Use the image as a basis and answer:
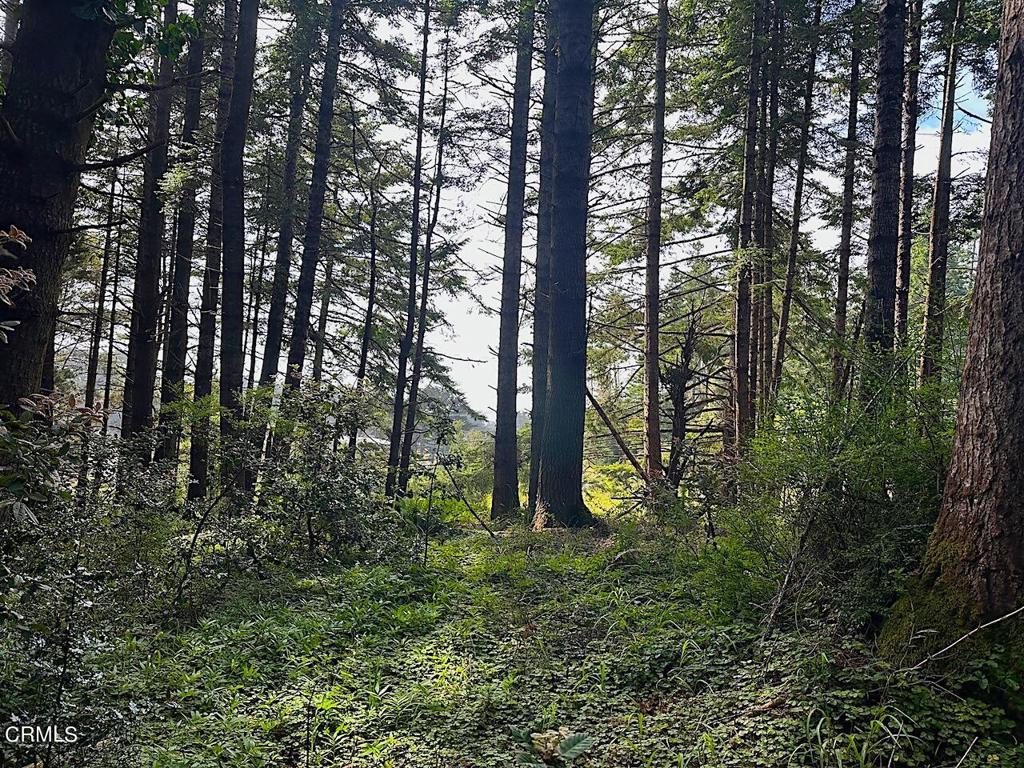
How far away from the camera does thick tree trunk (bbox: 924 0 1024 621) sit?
301 cm

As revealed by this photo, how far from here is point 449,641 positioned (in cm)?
450

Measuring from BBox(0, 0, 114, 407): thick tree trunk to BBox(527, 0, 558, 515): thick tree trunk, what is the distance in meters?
8.27

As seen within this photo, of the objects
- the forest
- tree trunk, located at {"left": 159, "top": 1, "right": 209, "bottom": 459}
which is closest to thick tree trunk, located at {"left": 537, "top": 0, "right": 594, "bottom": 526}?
the forest

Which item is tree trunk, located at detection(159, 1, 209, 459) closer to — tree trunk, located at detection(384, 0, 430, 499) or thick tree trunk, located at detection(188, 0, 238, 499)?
thick tree trunk, located at detection(188, 0, 238, 499)

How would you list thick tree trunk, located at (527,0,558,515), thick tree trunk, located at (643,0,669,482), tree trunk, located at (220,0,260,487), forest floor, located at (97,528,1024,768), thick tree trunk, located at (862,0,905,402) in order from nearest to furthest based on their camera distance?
forest floor, located at (97,528,1024,768) → thick tree trunk, located at (862,0,905,402) → tree trunk, located at (220,0,260,487) → thick tree trunk, located at (643,0,669,482) → thick tree trunk, located at (527,0,558,515)

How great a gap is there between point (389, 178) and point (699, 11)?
8.37 m

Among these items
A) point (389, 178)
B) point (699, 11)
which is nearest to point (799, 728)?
point (699, 11)

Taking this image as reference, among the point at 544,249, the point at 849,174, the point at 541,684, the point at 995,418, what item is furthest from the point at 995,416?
the point at 849,174

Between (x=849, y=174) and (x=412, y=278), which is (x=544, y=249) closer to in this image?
(x=412, y=278)

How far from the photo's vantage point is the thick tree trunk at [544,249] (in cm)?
1164

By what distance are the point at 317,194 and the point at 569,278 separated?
6410 mm

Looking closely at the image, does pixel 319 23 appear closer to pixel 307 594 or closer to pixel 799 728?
pixel 307 594

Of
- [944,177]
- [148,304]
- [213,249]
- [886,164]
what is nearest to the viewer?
[886,164]

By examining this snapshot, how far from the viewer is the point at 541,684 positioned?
3.77 m
